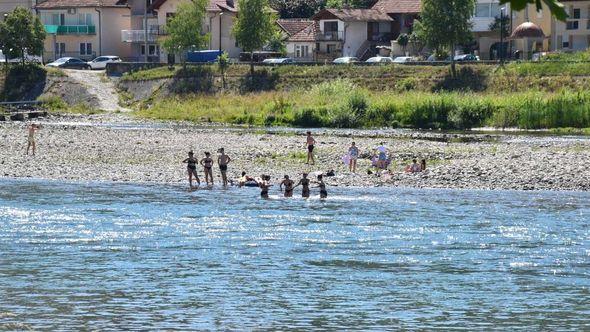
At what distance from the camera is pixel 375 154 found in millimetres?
50625

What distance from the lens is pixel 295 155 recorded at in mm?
54031

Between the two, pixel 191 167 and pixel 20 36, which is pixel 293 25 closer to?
pixel 20 36

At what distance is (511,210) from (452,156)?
14558mm

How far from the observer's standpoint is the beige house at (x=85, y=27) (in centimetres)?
10894

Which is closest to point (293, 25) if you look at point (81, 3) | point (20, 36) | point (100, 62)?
point (81, 3)

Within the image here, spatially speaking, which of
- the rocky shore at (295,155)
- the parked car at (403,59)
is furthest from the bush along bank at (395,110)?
the parked car at (403,59)

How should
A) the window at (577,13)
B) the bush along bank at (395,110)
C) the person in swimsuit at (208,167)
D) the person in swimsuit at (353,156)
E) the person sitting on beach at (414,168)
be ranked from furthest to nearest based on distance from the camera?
the window at (577,13)
the bush along bank at (395,110)
the person in swimsuit at (353,156)
the person sitting on beach at (414,168)
the person in swimsuit at (208,167)

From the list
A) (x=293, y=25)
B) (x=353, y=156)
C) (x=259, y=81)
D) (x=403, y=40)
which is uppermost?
(x=293, y=25)

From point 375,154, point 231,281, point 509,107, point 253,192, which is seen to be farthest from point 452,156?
point 231,281

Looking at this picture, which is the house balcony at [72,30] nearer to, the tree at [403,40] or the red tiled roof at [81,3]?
the red tiled roof at [81,3]

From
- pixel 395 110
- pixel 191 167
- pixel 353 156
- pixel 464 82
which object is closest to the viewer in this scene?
pixel 191 167

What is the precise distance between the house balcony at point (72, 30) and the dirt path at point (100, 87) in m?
11.6

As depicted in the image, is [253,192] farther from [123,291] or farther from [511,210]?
[123,291]

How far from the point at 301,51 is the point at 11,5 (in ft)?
96.5
